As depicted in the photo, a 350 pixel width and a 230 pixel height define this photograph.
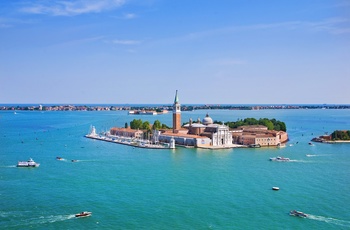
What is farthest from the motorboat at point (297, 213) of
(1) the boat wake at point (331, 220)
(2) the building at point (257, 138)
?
(2) the building at point (257, 138)

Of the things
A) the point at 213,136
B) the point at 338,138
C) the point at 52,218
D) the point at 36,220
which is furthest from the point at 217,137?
the point at 36,220

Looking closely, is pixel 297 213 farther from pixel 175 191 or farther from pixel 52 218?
pixel 52 218

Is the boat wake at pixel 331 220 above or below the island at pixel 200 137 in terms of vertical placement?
below

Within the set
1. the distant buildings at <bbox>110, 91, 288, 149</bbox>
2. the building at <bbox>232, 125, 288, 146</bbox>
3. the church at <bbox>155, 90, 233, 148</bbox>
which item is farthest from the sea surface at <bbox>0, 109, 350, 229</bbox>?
the building at <bbox>232, 125, 288, 146</bbox>

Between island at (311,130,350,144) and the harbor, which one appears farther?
island at (311,130,350,144)

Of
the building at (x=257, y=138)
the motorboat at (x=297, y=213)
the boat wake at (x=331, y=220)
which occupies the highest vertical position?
the building at (x=257, y=138)

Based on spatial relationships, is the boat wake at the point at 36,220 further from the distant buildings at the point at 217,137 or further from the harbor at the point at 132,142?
the distant buildings at the point at 217,137

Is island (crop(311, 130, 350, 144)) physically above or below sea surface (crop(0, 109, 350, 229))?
above

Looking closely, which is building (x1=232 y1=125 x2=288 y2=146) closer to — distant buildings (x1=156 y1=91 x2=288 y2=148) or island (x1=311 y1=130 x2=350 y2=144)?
distant buildings (x1=156 y1=91 x2=288 y2=148)

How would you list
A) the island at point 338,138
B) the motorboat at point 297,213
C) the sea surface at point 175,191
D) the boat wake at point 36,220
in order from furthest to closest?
the island at point 338,138
the motorboat at point 297,213
the sea surface at point 175,191
the boat wake at point 36,220
